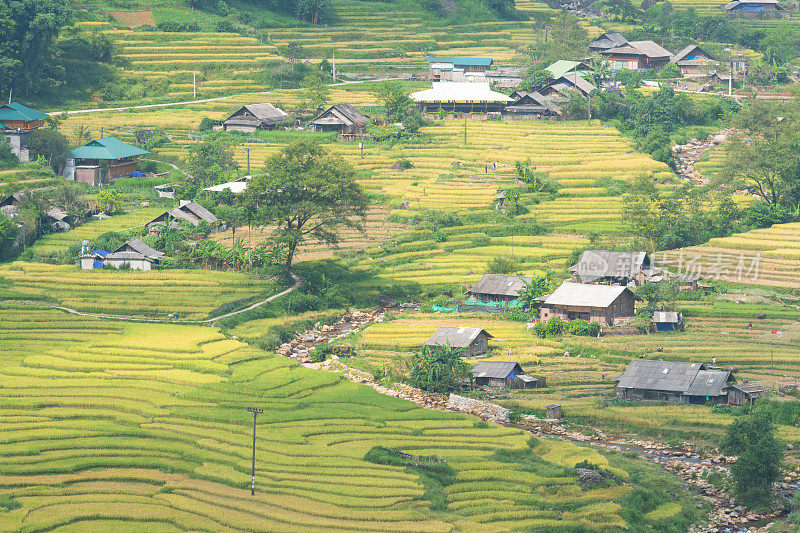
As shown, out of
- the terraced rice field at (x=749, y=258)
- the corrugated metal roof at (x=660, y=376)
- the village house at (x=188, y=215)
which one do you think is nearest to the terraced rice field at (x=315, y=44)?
the village house at (x=188, y=215)

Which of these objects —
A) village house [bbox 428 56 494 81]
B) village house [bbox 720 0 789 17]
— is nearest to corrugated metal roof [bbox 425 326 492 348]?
village house [bbox 428 56 494 81]

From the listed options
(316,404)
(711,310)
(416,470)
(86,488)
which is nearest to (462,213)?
(711,310)

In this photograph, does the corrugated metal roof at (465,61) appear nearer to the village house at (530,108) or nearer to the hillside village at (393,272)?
the hillside village at (393,272)

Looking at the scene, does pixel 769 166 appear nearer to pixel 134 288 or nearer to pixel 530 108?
pixel 530 108

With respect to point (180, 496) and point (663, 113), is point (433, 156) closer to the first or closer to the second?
point (663, 113)

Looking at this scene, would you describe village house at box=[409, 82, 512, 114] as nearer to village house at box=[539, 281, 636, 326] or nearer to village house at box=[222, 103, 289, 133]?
village house at box=[222, 103, 289, 133]

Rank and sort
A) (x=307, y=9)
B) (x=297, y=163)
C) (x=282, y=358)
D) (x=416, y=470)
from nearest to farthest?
(x=416, y=470) < (x=282, y=358) < (x=297, y=163) < (x=307, y=9)
